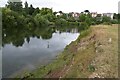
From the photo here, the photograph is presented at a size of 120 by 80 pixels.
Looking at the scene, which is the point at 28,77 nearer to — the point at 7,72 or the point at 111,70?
the point at 7,72

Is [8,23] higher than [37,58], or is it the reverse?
[8,23]

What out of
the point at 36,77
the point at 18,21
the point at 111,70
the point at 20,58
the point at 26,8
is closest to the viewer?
the point at 111,70

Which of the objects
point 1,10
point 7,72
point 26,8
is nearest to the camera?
point 7,72

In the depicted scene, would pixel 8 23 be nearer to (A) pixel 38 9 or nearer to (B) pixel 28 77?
(B) pixel 28 77

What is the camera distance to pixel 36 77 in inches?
723

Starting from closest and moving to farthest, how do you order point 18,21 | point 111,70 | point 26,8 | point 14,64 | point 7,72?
point 111,70, point 7,72, point 14,64, point 18,21, point 26,8

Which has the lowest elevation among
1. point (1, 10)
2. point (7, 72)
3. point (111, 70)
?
point (7, 72)

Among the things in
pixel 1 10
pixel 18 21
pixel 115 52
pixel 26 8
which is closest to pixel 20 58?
pixel 115 52

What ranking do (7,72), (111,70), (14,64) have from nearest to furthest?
(111,70), (7,72), (14,64)

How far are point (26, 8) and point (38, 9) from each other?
9.55 m

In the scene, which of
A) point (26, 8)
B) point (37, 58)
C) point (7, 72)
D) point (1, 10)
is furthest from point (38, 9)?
point (7, 72)

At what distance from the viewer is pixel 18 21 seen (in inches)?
2746

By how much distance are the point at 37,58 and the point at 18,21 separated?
42.7m

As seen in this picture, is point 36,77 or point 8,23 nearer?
point 36,77
